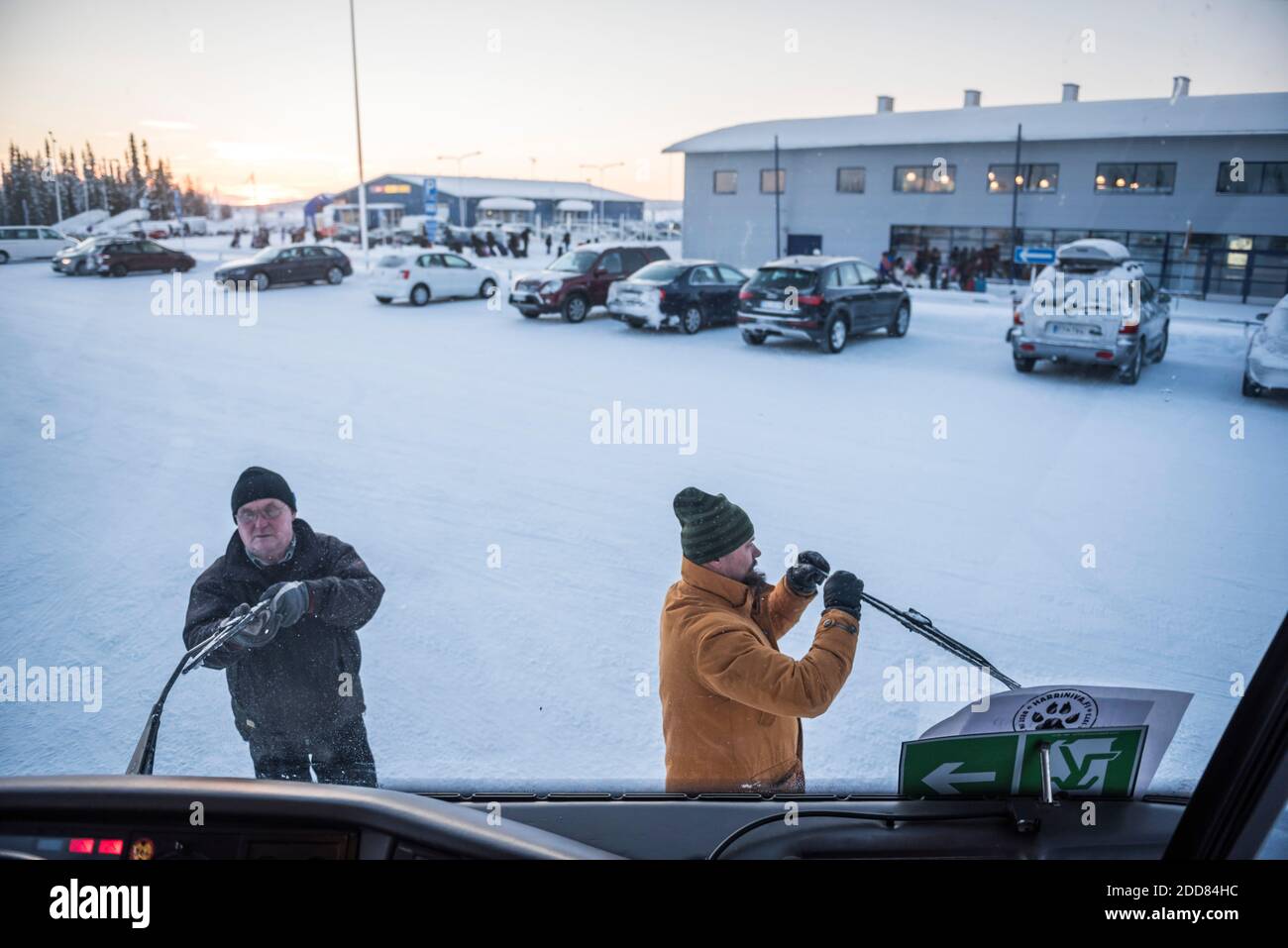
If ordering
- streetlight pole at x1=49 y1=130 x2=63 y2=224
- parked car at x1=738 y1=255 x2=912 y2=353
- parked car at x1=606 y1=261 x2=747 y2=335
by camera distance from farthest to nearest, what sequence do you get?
A: parked car at x1=606 y1=261 x2=747 y2=335, parked car at x1=738 y1=255 x2=912 y2=353, streetlight pole at x1=49 y1=130 x2=63 y2=224

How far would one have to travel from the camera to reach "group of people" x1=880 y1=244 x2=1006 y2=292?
65.9 feet

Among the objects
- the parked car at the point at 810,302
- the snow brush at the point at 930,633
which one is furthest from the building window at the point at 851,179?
the snow brush at the point at 930,633

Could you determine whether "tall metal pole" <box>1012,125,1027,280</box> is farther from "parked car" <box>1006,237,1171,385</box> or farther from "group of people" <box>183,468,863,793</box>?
"group of people" <box>183,468,863,793</box>

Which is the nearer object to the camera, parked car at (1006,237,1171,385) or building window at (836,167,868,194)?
parked car at (1006,237,1171,385)

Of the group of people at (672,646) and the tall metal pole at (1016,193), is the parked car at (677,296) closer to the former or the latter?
the tall metal pole at (1016,193)

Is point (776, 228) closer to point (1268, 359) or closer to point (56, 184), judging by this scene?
point (1268, 359)

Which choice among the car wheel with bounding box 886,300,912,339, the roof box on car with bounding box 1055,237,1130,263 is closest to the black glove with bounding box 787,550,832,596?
the roof box on car with bounding box 1055,237,1130,263

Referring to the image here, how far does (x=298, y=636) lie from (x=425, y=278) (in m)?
14.4

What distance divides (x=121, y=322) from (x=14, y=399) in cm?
474

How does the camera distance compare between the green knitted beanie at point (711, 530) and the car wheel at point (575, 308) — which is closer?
the green knitted beanie at point (711, 530)

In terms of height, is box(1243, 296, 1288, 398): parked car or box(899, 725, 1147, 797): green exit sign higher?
box(1243, 296, 1288, 398): parked car

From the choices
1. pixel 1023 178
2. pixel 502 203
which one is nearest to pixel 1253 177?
pixel 1023 178

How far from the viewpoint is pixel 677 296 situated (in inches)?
488

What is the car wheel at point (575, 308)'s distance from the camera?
13.4m
